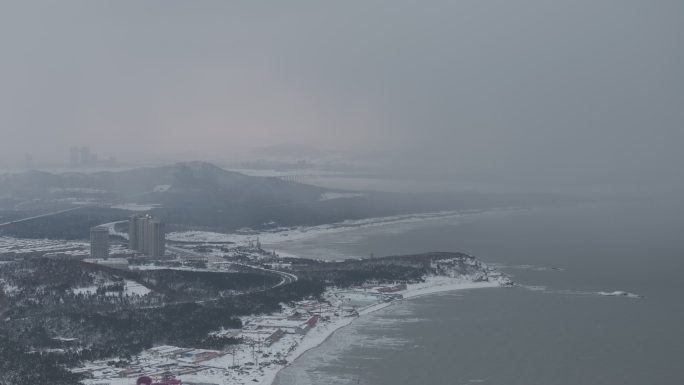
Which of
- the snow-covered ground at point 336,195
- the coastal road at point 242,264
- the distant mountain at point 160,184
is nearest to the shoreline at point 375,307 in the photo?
the coastal road at point 242,264

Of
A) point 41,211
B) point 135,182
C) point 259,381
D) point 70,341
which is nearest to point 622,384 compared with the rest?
point 259,381

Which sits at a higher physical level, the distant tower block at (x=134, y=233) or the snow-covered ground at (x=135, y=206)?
the snow-covered ground at (x=135, y=206)

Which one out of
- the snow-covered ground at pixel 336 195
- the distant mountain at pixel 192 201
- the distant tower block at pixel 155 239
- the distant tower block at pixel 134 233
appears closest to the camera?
the distant tower block at pixel 155 239

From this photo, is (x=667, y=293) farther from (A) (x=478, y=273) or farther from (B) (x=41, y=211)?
(B) (x=41, y=211)

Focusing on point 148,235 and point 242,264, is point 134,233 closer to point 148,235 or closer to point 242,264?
point 148,235

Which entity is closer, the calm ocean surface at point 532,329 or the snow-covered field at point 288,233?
the calm ocean surface at point 532,329

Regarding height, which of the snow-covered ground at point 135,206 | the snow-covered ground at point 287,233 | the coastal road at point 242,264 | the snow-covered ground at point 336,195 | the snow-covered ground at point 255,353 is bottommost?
the snow-covered ground at point 255,353

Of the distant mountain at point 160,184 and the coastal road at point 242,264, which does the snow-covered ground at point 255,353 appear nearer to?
the coastal road at point 242,264
